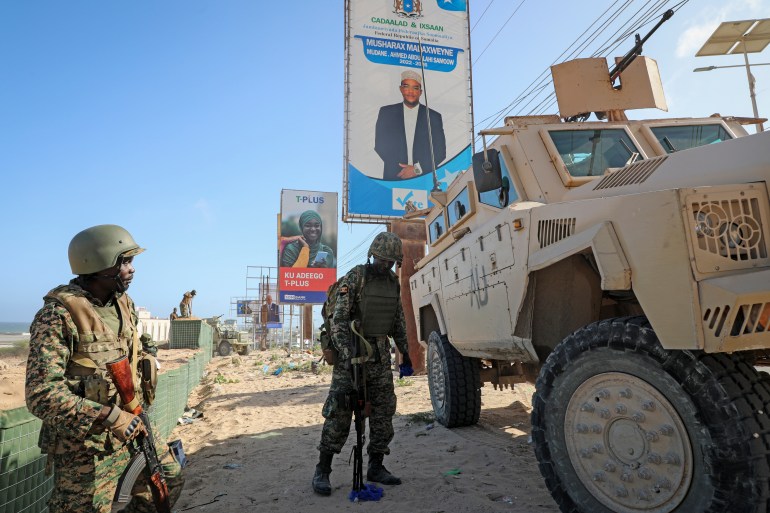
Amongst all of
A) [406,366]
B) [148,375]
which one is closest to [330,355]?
[406,366]

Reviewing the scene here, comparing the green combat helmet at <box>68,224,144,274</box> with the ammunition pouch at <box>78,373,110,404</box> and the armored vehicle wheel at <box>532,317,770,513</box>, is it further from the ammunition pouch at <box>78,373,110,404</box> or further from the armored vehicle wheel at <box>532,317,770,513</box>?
the armored vehicle wheel at <box>532,317,770,513</box>

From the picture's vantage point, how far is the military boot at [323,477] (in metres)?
3.48

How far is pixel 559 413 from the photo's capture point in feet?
7.66

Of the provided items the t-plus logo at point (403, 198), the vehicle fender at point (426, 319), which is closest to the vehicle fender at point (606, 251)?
the vehicle fender at point (426, 319)

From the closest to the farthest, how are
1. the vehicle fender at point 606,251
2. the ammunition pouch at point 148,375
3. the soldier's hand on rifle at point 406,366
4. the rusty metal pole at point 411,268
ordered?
the vehicle fender at point 606,251, the ammunition pouch at point 148,375, the soldier's hand on rifle at point 406,366, the rusty metal pole at point 411,268

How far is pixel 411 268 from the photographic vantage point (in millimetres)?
10000

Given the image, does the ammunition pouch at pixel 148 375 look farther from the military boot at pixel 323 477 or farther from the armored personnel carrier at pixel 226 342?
the armored personnel carrier at pixel 226 342

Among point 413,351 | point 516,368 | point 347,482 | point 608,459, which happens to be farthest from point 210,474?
point 413,351

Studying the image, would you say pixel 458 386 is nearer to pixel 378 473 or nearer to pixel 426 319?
pixel 426 319

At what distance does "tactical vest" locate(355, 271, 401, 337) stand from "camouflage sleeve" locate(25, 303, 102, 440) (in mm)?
2080

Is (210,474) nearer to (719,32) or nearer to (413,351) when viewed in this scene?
(413,351)

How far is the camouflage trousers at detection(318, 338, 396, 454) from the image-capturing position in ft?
11.6

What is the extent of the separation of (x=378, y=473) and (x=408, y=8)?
57.1 feet

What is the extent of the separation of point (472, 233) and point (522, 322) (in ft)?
3.42
